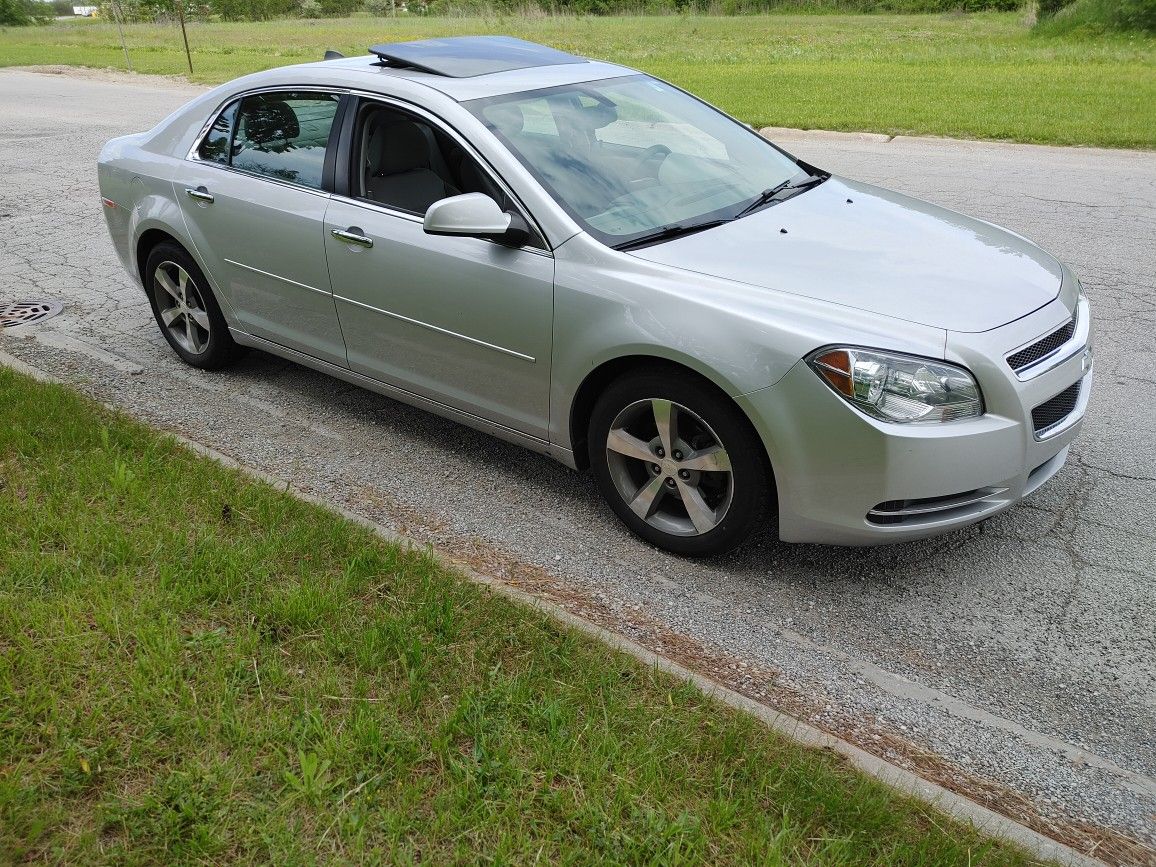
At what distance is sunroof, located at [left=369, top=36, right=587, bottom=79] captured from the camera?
451 cm

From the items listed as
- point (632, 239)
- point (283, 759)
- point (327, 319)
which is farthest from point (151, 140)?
point (283, 759)

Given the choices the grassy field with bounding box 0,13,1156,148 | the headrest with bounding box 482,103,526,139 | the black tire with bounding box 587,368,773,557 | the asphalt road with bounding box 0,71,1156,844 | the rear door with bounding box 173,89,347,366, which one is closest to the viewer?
the asphalt road with bounding box 0,71,1156,844

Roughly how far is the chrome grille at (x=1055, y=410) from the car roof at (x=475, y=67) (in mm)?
2478

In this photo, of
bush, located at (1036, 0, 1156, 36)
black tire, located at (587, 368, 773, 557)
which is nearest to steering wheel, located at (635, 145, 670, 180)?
black tire, located at (587, 368, 773, 557)

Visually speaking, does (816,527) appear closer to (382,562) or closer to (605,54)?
(382,562)

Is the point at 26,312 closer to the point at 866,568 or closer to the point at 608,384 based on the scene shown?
the point at 608,384

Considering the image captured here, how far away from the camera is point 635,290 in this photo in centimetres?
362

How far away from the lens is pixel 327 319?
15.5 feet

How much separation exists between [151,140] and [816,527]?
426 centimetres

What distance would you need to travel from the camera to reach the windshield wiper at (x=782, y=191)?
13.9ft

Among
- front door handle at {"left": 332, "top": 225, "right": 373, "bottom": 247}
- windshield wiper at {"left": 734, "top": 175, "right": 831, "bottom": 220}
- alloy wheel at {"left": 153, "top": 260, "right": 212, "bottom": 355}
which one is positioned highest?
windshield wiper at {"left": 734, "top": 175, "right": 831, "bottom": 220}

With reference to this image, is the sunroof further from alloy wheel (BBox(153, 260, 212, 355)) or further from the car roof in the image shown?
alloy wheel (BBox(153, 260, 212, 355))

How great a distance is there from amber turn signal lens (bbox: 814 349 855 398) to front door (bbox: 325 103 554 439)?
1.08 m

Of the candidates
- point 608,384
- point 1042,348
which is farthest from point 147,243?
point 1042,348
